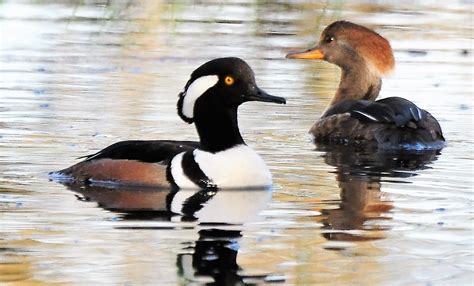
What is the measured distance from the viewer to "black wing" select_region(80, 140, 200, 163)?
9.98 metres

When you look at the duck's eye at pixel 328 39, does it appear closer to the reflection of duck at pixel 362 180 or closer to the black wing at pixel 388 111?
the black wing at pixel 388 111

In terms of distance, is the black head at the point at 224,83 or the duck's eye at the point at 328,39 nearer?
the black head at the point at 224,83

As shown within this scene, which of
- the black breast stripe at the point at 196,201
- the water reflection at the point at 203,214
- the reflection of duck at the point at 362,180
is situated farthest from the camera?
the black breast stripe at the point at 196,201

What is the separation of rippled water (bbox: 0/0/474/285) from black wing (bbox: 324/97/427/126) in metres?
0.44

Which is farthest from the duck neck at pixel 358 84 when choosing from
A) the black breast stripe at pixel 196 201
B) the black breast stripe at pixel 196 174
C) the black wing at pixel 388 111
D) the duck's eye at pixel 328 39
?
the black breast stripe at pixel 196 201

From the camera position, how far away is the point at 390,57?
13953 mm

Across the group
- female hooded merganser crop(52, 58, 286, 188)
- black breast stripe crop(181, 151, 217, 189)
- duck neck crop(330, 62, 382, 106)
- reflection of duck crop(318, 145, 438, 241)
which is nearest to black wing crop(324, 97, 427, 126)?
reflection of duck crop(318, 145, 438, 241)

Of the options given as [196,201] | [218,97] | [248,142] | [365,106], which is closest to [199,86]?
[218,97]

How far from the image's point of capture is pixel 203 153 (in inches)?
392

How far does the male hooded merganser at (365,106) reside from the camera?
12375 millimetres

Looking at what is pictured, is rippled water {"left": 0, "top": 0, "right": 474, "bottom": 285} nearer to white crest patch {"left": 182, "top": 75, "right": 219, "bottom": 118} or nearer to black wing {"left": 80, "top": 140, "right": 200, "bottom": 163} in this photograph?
black wing {"left": 80, "top": 140, "right": 200, "bottom": 163}

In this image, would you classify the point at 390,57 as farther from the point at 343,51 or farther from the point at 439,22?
the point at 439,22

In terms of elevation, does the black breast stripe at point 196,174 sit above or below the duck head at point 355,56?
below

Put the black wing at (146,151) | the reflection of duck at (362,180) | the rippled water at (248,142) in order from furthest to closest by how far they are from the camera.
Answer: the black wing at (146,151) < the reflection of duck at (362,180) < the rippled water at (248,142)
